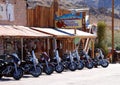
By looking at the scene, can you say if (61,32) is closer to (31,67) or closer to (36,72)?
(31,67)

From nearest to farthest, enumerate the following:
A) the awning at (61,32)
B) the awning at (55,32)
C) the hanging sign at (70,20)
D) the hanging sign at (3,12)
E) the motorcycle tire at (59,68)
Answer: the motorcycle tire at (59,68)
the hanging sign at (3,12)
the awning at (55,32)
the awning at (61,32)
the hanging sign at (70,20)

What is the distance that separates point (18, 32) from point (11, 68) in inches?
211

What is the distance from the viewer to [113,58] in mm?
42438

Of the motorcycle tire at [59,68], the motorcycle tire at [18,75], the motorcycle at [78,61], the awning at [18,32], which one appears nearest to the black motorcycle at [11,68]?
the motorcycle tire at [18,75]

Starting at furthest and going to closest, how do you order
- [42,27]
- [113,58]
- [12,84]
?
[113,58] < [42,27] < [12,84]

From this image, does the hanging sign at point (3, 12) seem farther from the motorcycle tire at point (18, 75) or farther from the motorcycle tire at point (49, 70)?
the motorcycle tire at point (18, 75)

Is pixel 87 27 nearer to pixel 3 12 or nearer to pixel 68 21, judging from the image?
pixel 68 21

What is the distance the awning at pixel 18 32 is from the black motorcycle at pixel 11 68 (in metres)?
2.92

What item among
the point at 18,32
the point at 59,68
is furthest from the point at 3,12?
the point at 59,68

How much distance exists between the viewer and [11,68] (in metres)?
21.7

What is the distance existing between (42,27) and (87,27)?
24.0ft

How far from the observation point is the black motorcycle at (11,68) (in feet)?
71.0

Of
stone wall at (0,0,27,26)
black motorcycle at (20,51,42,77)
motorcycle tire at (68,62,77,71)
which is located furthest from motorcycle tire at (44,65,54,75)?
stone wall at (0,0,27,26)

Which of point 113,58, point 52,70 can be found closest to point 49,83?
point 52,70
